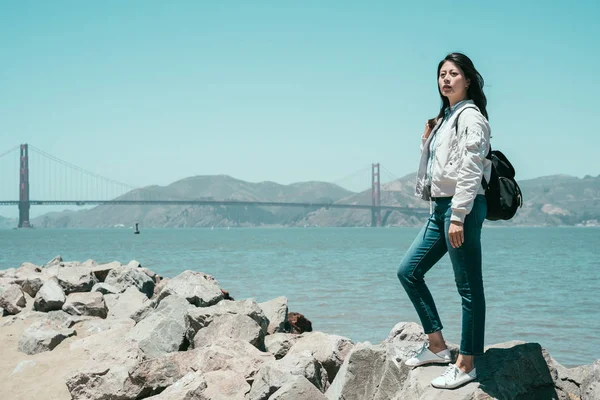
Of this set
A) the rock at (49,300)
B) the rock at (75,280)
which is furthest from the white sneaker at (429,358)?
the rock at (75,280)

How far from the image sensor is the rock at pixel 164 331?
13.4 ft

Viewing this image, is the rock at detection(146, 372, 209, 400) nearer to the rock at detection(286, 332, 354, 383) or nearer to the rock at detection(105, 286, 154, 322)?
the rock at detection(286, 332, 354, 383)

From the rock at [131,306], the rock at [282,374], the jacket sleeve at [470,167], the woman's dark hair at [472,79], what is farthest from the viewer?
the rock at [131,306]

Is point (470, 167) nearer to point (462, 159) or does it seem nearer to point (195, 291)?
point (462, 159)

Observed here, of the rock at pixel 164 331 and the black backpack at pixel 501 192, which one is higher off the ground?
the black backpack at pixel 501 192

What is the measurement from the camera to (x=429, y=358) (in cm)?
285

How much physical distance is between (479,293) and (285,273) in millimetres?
14137

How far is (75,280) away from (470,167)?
540 cm

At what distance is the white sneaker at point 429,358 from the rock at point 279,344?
56.9 inches

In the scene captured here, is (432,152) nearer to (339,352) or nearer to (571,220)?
(339,352)

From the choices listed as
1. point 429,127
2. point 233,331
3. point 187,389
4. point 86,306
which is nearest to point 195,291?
point 86,306

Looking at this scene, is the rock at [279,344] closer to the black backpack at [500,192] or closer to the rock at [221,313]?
the rock at [221,313]

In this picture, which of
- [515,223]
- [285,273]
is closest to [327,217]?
[515,223]

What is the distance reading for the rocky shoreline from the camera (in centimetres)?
278
